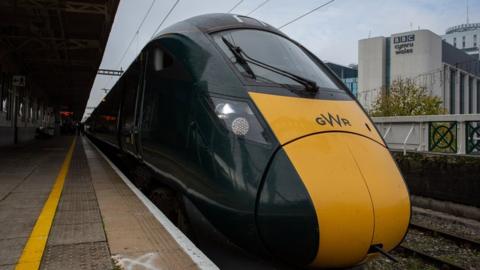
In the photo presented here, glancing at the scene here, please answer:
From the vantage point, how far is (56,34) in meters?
18.1

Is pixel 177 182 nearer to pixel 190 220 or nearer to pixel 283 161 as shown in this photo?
pixel 190 220

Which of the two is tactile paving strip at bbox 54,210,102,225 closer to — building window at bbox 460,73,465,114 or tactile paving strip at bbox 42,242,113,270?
tactile paving strip at bbox 42,242,113,270

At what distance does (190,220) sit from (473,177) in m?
7.24

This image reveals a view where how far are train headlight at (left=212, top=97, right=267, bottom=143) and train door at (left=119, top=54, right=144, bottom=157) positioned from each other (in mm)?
2097

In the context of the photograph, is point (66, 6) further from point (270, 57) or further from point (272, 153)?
point (272, 153)

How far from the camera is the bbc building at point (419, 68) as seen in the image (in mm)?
73562

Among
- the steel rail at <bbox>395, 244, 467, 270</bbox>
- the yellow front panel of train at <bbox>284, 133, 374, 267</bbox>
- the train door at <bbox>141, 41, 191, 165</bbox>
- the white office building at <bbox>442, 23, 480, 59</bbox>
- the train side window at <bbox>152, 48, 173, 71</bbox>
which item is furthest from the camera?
the white office building at <bbox>442, 23, 480, 59</bbox>

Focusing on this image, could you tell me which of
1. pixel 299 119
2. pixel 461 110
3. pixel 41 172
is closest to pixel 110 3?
pixel 41 172

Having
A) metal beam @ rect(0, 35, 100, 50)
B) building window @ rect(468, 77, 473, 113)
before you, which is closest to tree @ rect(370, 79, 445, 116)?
metal beam @ rect(0, 35, 100, 50)

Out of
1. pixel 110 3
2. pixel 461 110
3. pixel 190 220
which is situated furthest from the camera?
pixel 461 110

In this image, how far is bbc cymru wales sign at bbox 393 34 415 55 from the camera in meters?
76.9

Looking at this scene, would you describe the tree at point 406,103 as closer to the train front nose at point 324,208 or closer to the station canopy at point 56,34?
the station canopy at point 56,34

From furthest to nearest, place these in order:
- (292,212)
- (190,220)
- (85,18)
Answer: (85,18) → (190,220) → (292,212)

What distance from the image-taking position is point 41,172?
27.7 feet
